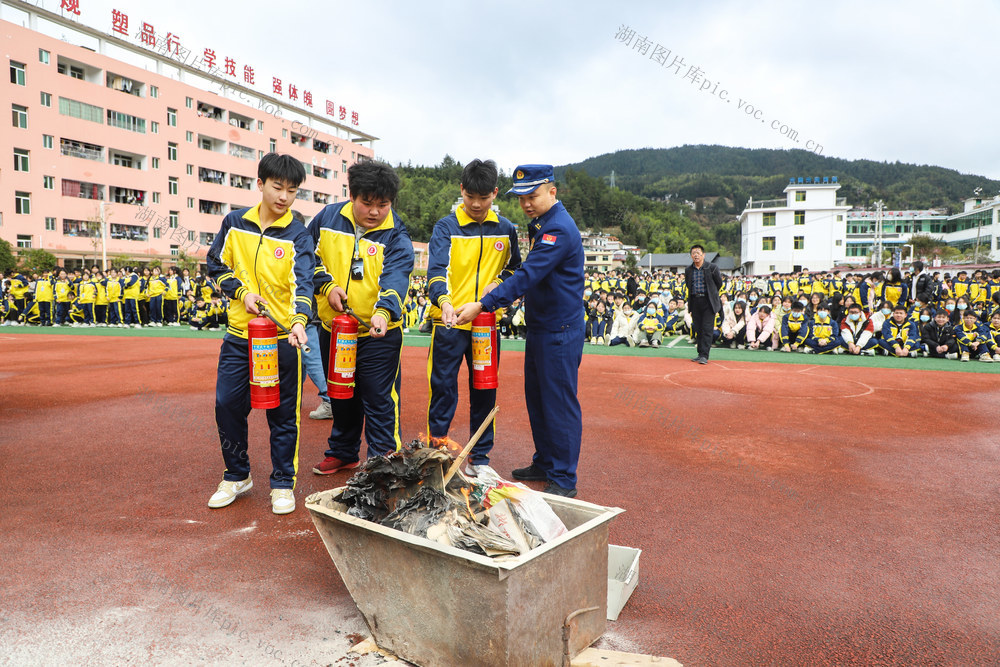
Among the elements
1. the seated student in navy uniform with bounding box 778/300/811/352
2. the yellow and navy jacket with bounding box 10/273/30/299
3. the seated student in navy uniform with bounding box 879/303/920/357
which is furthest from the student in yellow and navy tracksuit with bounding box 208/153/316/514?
the yellow and navy jacket with bounding box 10/273/30/299

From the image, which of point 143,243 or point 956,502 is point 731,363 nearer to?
point 956,502

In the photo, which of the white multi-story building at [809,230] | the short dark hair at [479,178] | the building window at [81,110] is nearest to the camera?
the short dark hair at [479,178]

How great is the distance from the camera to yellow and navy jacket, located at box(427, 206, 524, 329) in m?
4.14

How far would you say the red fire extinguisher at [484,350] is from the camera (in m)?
3.93

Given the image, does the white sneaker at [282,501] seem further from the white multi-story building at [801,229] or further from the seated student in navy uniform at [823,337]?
the white multi-story building at [801,229]

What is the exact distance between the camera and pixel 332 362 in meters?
3.71

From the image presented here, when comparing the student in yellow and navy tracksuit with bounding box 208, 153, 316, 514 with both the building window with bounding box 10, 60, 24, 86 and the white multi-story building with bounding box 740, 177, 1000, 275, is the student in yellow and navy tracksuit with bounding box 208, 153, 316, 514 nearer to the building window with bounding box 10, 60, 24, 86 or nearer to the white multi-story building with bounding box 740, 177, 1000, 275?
the building window with bounding box 10, 60, 24, 86

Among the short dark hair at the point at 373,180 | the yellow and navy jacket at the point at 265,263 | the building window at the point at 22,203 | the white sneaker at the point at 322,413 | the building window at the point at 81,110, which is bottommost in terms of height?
the white sneaker at the point at 322,413

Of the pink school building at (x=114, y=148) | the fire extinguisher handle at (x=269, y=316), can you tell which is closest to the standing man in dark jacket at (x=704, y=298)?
the fire extinguisher handle at (x=269, y=316)

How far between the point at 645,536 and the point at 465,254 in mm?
2034

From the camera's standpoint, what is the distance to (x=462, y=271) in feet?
13.8

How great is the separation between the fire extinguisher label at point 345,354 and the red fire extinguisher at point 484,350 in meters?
0.74

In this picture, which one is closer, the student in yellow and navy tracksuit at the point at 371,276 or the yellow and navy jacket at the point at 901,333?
the student in yellow and navy tracksuit at the point at 371,276

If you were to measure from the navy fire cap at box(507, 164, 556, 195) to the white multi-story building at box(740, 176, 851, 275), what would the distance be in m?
68.3
